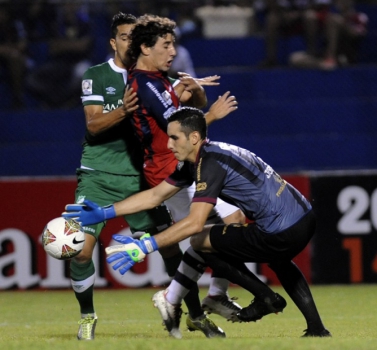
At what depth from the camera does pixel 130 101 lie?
20.7 ft

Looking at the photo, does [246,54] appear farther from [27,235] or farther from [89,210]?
[89,210]

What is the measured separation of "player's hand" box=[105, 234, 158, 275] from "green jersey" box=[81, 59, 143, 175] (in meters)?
1.17

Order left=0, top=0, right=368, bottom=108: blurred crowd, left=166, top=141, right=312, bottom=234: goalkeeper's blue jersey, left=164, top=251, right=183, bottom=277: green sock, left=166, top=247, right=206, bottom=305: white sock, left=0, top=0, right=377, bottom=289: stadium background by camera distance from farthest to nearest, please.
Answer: left=0, top=0, right=368, bottom=108: blurred crowd
left=0, top=0, right=377, bottom=289: stadium background
left=164, top=251, right=183, bottom=277: green sock
left=166, top=247, right=206, bottom=305: white sock
left=166, top=141, right=312, bottom=234: goalkeeper's blue jersey

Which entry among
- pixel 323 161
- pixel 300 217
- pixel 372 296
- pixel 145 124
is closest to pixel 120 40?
pixel 145 124

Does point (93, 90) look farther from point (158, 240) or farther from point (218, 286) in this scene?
point (218, 286)

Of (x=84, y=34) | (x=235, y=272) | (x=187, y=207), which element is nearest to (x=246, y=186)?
(x=235, y=272)

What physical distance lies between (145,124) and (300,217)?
1.29 m

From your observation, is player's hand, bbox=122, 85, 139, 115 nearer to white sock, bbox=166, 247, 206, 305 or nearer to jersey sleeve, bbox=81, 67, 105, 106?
jersey sleeve, bbox=81, 67, 105, 106

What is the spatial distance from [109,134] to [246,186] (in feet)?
4.55

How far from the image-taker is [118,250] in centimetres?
577

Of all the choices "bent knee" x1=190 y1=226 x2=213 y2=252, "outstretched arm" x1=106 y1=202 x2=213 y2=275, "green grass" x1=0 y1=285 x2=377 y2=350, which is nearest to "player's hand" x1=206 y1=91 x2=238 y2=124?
"bent knee" x1=190 y1=226 x2=213 y2=252

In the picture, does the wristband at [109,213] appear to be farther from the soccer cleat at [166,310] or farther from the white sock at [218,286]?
the white sock at [218,286]

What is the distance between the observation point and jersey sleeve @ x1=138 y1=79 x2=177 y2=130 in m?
6.36

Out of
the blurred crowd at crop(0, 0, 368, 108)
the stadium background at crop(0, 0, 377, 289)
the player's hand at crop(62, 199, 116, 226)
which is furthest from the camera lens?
the blurred crowd at crop(0, 0, 368, 108)
